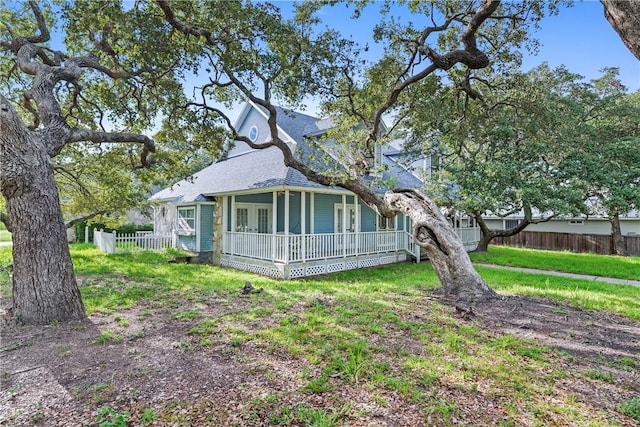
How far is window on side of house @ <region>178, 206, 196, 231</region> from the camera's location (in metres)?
14.3

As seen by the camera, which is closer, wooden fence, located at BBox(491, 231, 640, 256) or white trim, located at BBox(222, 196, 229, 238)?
→ white trim, located at BBox(222, 196, 229, 238)

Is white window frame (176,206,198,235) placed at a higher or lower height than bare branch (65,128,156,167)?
lower

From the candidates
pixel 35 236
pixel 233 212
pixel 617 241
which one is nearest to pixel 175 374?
pixel 35 236

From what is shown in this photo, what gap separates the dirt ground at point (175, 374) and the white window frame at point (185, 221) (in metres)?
9.26

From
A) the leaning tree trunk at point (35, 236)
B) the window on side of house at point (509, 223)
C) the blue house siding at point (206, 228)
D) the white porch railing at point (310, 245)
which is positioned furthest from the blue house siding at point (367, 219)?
the window on side of house at point (509, 223)

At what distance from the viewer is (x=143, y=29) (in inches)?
306

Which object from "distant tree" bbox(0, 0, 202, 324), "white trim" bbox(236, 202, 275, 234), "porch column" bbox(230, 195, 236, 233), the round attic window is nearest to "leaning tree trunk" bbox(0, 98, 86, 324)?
"distant tree" bbox(0, 0, 202, 324)

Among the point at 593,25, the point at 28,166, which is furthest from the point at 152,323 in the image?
the point at 593,25

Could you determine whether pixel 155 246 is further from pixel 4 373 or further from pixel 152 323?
pixel 4 373

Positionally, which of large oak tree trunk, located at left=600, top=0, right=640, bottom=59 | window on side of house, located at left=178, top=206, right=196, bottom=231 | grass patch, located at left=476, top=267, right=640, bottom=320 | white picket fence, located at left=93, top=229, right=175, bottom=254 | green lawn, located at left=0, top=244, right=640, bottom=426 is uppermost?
large oak tree trunk, located at left=600, top=0, right=640, bottom=59

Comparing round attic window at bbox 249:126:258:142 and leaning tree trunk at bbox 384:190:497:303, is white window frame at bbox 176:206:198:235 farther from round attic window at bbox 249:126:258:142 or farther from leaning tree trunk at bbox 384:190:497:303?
leaning tree trunk at bbox 384:190:497:303

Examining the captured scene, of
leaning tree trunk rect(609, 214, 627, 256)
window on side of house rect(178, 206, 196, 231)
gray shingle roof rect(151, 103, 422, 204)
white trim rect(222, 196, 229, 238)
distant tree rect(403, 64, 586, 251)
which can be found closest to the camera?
distant tree rect(403, 64, 586, 251)

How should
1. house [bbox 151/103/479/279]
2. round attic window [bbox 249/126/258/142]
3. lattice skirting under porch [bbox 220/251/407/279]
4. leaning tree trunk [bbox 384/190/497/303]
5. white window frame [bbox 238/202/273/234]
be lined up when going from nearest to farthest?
leaning tree trunk [bbox 384/190/497/303]
lattice skirting under porch [bbox 220/251/407/279]
house [bbox 151/103/479/279]
white window frame [bbox 238/202/273/234]
round attic window [bbox 249/126/258/142]

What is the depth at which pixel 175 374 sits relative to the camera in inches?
133
